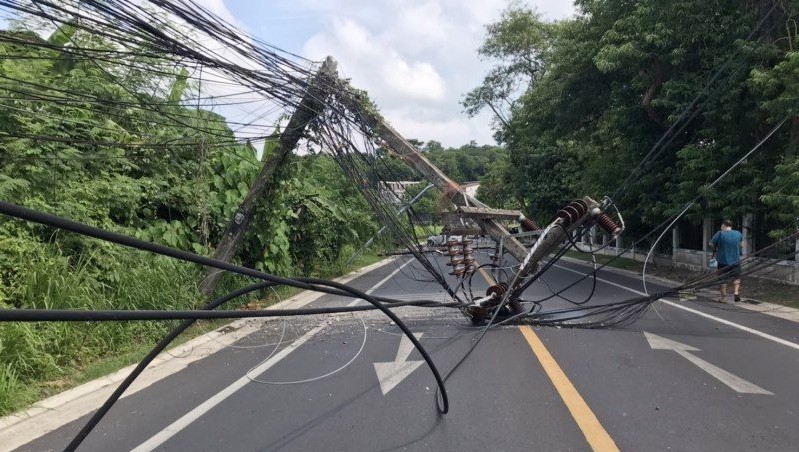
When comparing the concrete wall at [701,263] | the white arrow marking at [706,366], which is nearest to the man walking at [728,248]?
the concrete wall at [701,263]

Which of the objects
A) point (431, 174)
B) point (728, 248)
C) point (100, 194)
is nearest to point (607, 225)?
point (431, 174)

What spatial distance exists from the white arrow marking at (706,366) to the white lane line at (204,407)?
16.2ft

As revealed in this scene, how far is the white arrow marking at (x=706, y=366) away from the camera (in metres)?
5.92

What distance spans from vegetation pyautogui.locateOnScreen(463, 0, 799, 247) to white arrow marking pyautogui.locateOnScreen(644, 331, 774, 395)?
11.2 ft

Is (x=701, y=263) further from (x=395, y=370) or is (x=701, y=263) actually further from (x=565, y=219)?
(x=395, y=370)

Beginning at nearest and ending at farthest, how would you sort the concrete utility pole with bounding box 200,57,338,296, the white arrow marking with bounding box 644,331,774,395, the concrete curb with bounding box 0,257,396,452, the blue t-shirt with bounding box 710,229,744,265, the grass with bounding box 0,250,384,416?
1. the concrete curb with bounding box 0,257,396,452
2. the white arrow marking with bounding box 644,331,774,395
3. the grass with bounding box 0,250,384,416
4. the concrete utility pole with bounding box 200,57,338,296
5. the blue t-shirt with bounding box 710,229,744,265

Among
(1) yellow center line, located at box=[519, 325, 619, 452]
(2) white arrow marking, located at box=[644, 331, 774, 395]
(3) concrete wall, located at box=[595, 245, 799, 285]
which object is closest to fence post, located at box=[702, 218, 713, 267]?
(3) concrete wall, located at box=[595, 245, 799, 285]

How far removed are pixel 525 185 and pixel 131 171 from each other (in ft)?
86.6

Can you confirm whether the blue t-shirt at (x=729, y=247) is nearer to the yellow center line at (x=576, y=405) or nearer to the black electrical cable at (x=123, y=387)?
the yellow center line at (x=576, y=405)

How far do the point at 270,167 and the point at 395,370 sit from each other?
15.5 ft

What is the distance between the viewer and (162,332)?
8.91m

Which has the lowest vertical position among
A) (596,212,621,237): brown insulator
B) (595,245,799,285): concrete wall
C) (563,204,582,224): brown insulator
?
→ (595,245,799,285): concrete wall

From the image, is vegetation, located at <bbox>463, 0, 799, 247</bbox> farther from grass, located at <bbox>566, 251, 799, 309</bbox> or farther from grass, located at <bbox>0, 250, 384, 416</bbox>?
grass, located at <bbox>0, 250, 384, 416</bbox>

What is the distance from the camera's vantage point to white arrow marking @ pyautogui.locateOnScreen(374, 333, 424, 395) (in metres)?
6.35
